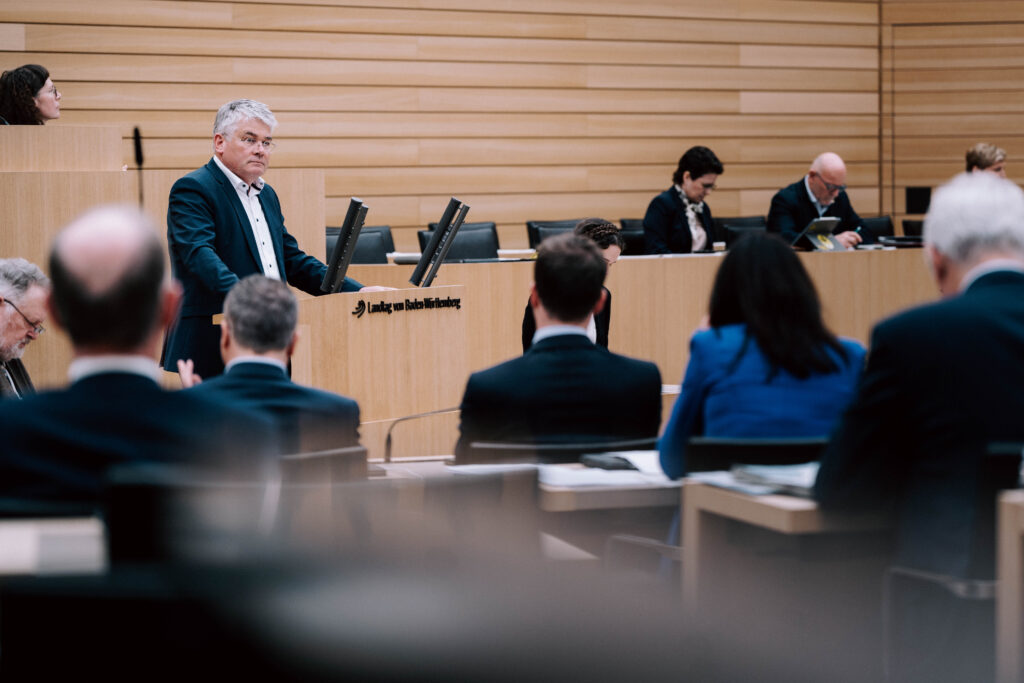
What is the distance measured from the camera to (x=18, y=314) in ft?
10.8

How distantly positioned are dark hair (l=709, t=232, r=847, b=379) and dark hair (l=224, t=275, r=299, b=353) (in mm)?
885

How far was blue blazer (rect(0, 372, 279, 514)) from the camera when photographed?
1.47m

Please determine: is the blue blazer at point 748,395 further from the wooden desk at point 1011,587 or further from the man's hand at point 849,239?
the man's hand at point 849,239

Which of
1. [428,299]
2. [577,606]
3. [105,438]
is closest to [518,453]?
[577,606]

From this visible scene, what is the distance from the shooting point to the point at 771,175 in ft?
30.7

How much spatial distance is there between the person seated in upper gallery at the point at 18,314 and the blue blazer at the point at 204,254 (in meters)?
0.55

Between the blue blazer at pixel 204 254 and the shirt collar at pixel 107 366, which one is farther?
the blue blazer at pixel 204 254

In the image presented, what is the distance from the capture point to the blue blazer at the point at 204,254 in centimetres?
381

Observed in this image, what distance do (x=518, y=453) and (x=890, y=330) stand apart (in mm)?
713

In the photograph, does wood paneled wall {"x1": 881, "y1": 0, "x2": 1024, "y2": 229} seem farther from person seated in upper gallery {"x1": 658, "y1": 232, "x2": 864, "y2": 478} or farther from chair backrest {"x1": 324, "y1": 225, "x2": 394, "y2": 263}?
person seated in upper gallery {"x1": 658, "y1": 232, "x2": 864, "y2": 478}

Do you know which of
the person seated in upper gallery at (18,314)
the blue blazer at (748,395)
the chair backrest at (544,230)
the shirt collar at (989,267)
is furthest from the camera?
the chair backrest at (544,230)

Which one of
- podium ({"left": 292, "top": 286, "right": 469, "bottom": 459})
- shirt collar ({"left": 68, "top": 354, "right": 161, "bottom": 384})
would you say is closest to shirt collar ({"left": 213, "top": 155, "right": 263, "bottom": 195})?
podium ({"left": 292, "top": 286, "right": 469, "bottom": 459})

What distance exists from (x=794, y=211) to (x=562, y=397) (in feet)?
15.4

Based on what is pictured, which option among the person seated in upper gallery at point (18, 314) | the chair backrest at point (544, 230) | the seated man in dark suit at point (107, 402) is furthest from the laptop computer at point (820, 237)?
the seated man in dark suit at point (107, 402)
